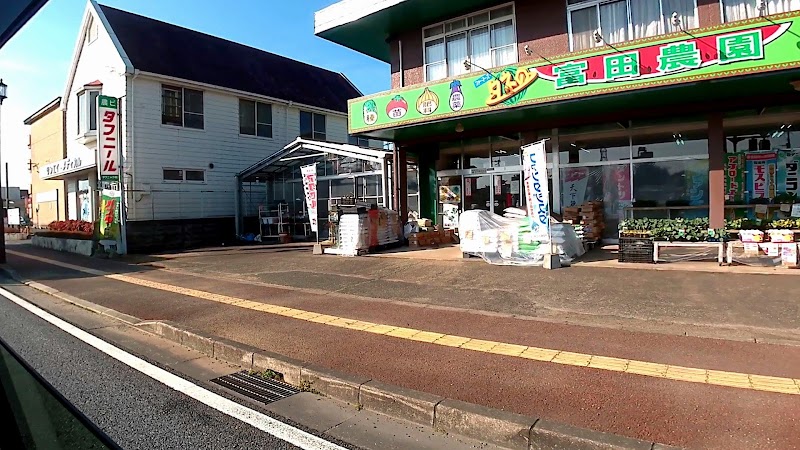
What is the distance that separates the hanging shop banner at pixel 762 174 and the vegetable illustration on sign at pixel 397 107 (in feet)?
29.3

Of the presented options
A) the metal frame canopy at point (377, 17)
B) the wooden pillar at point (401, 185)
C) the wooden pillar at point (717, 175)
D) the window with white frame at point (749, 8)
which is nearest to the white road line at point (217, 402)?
the wooden pillar at point (401, 185)

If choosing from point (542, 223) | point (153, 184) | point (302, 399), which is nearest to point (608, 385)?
point (302, 399)

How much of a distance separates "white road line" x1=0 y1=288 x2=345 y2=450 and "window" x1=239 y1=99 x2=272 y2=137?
1723 cm

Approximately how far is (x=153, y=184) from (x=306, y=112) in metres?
8.93

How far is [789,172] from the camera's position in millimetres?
11789

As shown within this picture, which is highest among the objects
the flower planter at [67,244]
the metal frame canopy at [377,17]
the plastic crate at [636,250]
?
the metal frame canopy at [377,17]

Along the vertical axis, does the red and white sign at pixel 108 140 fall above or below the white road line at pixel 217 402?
above

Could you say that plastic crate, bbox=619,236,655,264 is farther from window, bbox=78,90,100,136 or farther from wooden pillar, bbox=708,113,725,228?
window, bbox=78,90,100,136

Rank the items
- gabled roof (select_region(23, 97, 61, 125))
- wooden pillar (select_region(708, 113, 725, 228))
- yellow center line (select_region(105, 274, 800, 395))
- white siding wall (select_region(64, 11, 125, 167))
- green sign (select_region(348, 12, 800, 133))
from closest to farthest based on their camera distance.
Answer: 1. yellow center line (select_region(105, 274, 800, 395))
2. green sign (select_region(348, 12, 800, 133))
3. wooden pillar (select_region(708, 113, 725, 228))
4. white siding wall (select_region(64, 11, 125, 167))
5. gabled roof (select_region(23, 97, 61, 125))

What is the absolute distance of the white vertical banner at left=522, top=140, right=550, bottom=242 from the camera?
31.5ft

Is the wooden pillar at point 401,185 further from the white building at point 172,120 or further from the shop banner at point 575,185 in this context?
the white building at point 172,120

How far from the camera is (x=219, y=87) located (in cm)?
2080

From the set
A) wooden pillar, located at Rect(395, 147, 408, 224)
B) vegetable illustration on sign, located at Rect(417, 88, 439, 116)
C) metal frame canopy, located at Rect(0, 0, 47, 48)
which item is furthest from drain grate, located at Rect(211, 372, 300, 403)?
wooden pillar, located at Rect(395, 147, 408, 224)

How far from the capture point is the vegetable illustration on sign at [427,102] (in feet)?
41.3
